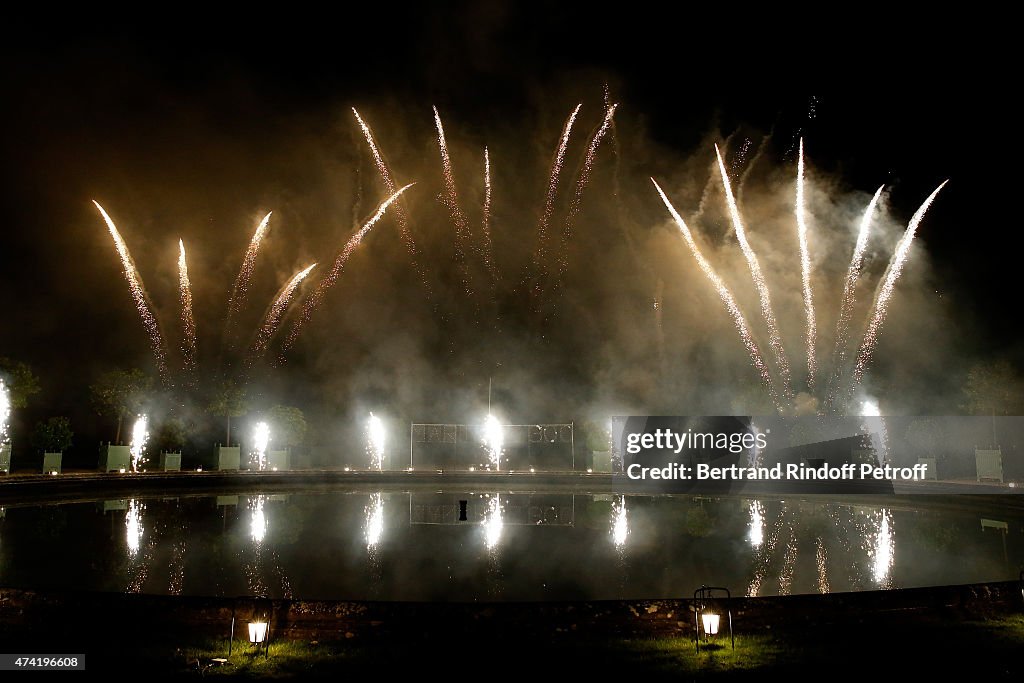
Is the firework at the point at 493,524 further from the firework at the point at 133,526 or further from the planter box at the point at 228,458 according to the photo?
the planter box at the point at 228,458

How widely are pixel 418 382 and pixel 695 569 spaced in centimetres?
3763

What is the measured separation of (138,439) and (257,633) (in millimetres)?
28246

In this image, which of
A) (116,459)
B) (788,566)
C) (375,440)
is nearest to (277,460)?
(116,459)

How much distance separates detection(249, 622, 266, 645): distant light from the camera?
741 cm

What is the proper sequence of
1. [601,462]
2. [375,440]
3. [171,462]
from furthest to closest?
[375,440]
[601,462]
[171,462]

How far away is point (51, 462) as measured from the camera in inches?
1029

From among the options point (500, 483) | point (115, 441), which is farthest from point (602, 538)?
point (115, 441)

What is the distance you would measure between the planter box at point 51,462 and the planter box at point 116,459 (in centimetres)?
163

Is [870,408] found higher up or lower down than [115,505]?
higher up

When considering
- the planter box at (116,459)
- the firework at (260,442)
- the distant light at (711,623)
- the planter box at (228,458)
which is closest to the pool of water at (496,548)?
the distant light at (711,623)

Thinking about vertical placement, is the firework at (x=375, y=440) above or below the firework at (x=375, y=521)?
above

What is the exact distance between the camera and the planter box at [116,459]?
27484 millimetres

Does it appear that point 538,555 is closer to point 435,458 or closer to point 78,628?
point 78,628

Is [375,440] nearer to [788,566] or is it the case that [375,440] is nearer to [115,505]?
[115,505]
